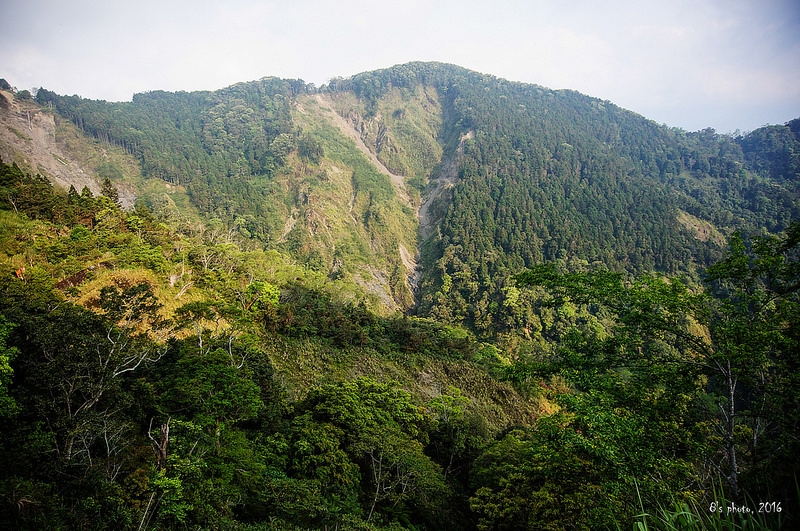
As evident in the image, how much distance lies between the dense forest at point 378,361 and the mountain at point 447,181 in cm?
97

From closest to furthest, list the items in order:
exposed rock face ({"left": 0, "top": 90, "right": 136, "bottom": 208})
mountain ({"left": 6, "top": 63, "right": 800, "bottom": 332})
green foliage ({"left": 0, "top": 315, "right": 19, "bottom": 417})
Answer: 1. green foliage ({"left": 0, "top": 315, "right": 19, "bottom": 417})
2. exposed rock face ({"left": 0, "top": 90, "right": 136, "bottom": 208})
3. mountain ({"left": 6, "top": 63, "right": 800, "bottom": 332})

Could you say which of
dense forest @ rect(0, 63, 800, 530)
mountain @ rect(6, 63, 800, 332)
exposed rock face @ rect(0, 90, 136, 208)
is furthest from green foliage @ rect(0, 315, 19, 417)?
exposed rock face @ rect(0, 90, 136, 208)

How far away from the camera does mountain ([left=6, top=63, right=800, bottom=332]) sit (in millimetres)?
86438

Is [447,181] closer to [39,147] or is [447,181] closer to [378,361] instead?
[378,361]

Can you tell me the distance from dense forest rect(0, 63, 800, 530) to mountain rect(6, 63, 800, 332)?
0.97 meters

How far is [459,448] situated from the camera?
75.0 ft

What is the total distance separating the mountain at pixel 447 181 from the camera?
284 feet

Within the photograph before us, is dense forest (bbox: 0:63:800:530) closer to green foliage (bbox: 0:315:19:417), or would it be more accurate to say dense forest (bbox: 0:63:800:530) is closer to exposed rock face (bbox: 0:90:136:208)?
green foliage (bbox: 0:315:19:417)

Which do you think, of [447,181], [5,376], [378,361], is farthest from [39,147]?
[5,376]

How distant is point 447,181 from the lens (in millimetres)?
119875

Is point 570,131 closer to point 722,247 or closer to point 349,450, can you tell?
point 722,247

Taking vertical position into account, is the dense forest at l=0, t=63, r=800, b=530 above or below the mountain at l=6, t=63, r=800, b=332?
below

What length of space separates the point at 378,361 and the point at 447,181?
91.5 meters

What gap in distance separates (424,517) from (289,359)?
17625 mm
